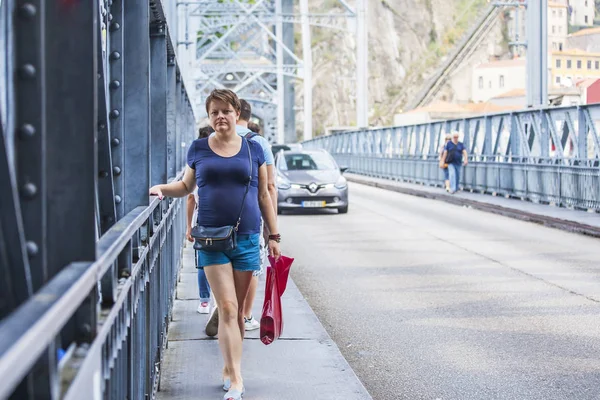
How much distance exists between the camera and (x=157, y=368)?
19.8ft

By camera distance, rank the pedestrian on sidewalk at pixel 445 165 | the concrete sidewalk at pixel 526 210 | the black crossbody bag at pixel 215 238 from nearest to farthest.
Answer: the black crossbody bag at pixel 215 238
the concrete sidewalk at pixel 526 210
the pedestrian on sidewalk at pixel 445 165

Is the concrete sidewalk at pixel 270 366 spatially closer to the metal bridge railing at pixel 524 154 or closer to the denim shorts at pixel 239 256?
the denim shorts at pixel 239 256

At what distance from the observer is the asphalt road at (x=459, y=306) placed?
678cm

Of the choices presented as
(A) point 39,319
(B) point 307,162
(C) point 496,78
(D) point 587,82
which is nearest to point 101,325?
(A) point 39,319

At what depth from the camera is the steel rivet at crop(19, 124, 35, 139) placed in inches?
101

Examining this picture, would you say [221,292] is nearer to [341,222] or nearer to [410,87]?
[341,222]

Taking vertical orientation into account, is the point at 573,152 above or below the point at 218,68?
below

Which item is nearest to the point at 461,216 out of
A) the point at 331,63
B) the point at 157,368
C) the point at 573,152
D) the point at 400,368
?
the point at 573,152

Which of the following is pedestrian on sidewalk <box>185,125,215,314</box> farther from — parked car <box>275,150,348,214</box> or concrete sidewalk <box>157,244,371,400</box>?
parked car <box>275,150,348,214</box>

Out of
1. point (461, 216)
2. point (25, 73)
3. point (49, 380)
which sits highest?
point (25, 73)

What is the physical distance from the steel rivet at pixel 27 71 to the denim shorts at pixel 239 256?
3.34 meters

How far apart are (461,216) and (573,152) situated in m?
2.60

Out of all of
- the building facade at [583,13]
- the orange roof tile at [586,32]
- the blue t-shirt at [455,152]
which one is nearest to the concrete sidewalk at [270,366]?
the blue t-shirt at [455,152]

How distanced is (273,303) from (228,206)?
32.5 inches
